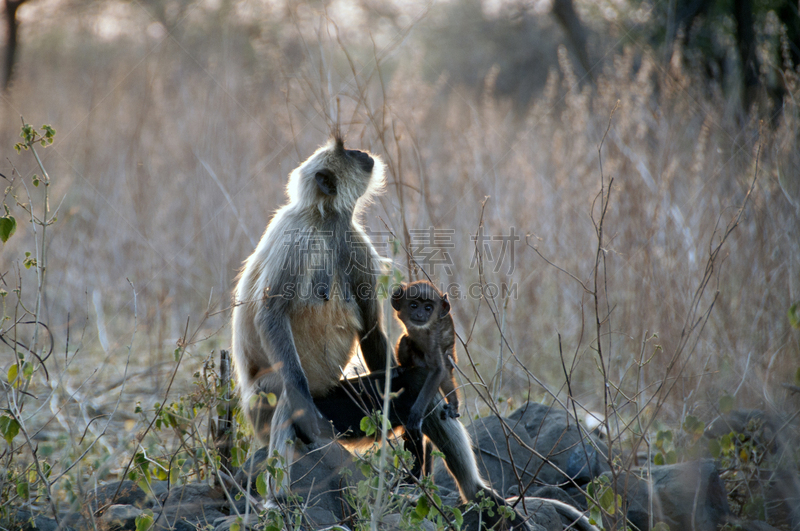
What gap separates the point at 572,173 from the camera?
7.17m

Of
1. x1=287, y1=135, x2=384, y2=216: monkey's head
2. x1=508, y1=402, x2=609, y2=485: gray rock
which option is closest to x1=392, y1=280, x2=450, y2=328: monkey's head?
x1=287, y1=135, x2=384, y2=216: monkey's head

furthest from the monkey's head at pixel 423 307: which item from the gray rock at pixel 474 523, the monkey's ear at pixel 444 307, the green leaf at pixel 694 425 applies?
the green leaf at pixel 694 425

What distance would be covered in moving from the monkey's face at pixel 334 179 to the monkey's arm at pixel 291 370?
66 centimetres

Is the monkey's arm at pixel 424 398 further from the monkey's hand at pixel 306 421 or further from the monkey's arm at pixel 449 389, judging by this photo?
the monkey's hand at pixel 306 421

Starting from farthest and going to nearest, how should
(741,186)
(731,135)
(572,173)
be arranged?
(572,173), (731,135), (741,186)

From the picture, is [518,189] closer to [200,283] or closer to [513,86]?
[200,283]

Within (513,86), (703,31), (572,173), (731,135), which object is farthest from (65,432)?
(513,86)

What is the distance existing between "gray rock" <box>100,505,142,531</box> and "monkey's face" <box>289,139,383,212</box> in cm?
172

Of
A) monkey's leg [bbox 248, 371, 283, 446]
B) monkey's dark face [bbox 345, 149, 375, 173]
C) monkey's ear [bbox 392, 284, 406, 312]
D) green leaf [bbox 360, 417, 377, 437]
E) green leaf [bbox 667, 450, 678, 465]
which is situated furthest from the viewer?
monkey's dark face [bbox 345, 149, 375, 173]

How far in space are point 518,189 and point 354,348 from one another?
461 cm

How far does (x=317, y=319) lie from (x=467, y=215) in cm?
458

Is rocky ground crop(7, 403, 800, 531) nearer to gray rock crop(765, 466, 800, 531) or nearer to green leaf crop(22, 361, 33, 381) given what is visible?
gray rock crop(765, 466, 800, 531)

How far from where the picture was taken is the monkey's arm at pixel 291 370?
120 inches

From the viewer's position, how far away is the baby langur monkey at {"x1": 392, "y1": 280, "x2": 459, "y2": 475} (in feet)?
10.4
